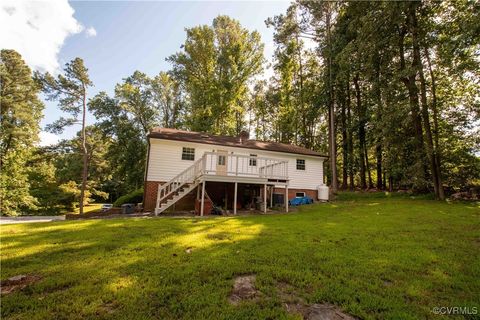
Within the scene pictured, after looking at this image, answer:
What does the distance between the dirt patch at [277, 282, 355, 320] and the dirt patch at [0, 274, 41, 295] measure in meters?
3.70

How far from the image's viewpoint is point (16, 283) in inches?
134

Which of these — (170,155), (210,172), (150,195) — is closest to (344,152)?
(210,172)

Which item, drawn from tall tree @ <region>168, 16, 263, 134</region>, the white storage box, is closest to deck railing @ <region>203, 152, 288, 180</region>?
the white storage box

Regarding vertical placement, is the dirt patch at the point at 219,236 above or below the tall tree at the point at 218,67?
below

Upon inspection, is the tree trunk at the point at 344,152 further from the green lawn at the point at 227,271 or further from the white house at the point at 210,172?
the green lawn at the point at 227,271

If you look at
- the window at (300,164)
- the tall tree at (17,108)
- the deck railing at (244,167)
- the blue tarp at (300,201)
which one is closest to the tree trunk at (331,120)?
the window at (300,164)

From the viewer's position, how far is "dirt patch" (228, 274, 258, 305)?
305cm

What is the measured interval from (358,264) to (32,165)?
32819 millimetres

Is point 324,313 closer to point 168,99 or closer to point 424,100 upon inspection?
point 424,100

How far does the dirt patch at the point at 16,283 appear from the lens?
127 inches

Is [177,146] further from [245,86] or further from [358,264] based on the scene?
[245,86]

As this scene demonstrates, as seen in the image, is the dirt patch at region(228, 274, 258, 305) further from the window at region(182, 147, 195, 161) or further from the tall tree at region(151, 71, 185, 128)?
the tall tree at region(151, 71, 185, 128)

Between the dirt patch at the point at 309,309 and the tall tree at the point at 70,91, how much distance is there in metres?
18.9

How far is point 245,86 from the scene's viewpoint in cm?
2634
